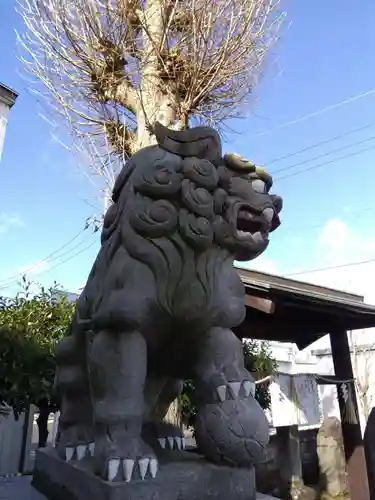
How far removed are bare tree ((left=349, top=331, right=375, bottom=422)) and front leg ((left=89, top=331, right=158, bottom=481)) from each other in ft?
38.3

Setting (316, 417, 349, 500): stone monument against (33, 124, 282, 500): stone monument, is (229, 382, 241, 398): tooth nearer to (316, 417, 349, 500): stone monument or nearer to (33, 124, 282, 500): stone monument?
(33, 124, 282, 500): stone monument

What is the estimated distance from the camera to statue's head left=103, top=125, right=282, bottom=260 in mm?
1552

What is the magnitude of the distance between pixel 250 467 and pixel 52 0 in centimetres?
514

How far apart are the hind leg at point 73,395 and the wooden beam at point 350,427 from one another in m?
3.69

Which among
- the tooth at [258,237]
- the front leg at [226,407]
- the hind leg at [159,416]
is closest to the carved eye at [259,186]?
the tooth at [258,237]

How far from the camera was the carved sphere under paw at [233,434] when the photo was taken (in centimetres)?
132

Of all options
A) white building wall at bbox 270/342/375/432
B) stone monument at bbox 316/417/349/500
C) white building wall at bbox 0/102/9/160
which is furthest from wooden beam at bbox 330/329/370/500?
white building wall at bbox 270/342/375/432

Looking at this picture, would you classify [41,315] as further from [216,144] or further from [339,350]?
[216,144]

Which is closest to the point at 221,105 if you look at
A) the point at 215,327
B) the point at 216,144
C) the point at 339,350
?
the point at 339,350

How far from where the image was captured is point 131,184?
5.40 feet

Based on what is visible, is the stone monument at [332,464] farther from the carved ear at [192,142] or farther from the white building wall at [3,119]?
the white building wall at [3,119]

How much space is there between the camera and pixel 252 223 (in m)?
1.67

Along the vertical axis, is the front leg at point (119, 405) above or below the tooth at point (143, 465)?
above

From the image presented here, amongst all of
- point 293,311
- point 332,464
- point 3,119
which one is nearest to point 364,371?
point 332,464
